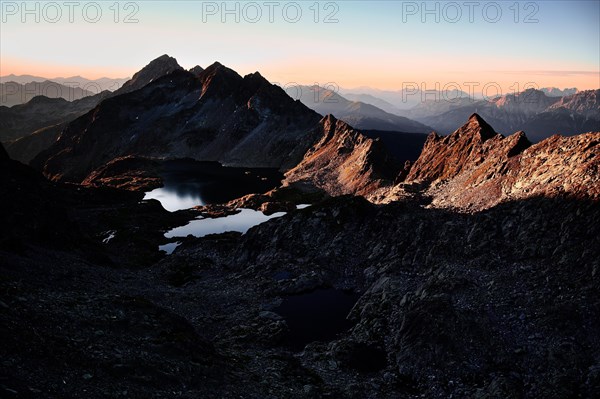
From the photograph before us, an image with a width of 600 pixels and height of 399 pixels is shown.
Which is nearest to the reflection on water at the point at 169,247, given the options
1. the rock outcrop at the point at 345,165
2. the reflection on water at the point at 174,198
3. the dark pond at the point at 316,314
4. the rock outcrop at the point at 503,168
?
the dark pond at the point at 316,314

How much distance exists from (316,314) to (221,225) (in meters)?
63.2

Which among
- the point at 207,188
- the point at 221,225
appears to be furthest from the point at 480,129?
the point at 207,188

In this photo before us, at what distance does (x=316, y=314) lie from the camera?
55719 millimetres

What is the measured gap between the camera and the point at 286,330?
50.6 metres

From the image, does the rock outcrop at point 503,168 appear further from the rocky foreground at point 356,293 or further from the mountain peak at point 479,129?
the rocky foreground at point 356,293

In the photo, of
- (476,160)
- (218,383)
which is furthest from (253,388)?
(476,160)

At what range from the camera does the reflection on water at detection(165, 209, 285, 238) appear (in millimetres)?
107312

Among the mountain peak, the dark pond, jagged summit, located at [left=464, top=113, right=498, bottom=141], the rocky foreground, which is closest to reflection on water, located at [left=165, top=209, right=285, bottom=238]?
the rocky foreground

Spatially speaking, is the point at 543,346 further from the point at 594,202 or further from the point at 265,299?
the point at 265,299

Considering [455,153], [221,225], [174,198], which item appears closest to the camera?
[455,153]

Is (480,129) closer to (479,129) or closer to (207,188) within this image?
(479,129)

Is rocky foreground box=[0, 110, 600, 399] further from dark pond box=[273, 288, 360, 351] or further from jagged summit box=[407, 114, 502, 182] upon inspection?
dark pond box=[273, 288, 360, 351]

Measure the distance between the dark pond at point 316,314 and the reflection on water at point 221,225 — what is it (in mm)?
47990

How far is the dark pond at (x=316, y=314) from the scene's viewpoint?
5017 centimetres
